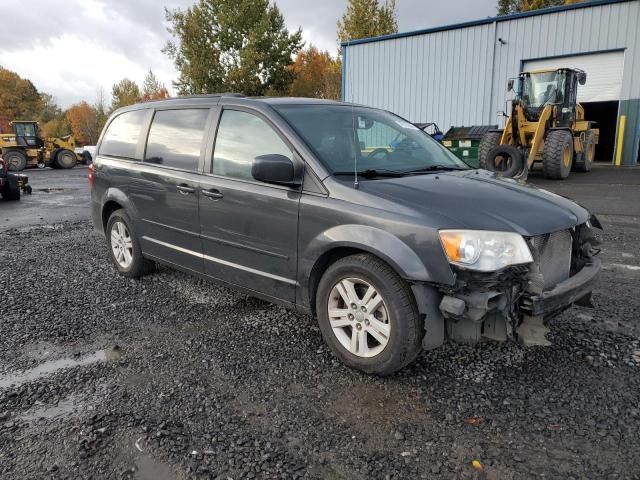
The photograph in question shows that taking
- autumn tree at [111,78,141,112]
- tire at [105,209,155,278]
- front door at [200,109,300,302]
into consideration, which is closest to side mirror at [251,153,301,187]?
front door at [200,109,300,302]

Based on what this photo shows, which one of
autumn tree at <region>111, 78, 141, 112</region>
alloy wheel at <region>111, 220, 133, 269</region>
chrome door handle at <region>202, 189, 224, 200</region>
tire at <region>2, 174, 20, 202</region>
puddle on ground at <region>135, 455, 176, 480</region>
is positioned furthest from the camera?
autumn tree at <region>111, 78, 141, 112</region>

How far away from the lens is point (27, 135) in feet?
84.0

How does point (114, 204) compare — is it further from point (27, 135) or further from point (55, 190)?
point (27, 135)

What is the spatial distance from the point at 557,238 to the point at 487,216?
0.55m

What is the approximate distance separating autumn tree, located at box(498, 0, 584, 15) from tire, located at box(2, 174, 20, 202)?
124 ft


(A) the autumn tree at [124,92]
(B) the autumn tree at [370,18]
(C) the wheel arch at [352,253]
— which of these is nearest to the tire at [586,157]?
(C) the wheel arch at [352,253]

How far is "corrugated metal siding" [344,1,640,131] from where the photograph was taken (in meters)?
17.1

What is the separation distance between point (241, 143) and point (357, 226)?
1.35 metres

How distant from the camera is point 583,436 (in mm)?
2439

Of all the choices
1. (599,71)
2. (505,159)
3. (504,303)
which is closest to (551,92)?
(505,159)

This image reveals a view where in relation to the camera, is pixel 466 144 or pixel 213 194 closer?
pixel 213 194

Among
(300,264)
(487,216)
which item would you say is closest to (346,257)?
(300,264)

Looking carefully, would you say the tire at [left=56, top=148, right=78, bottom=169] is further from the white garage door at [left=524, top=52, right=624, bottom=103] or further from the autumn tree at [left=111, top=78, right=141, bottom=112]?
the autumn tree at [left=111, top=78, right=141, bottom=112]

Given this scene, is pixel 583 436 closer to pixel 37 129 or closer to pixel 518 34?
pixel 518 34
